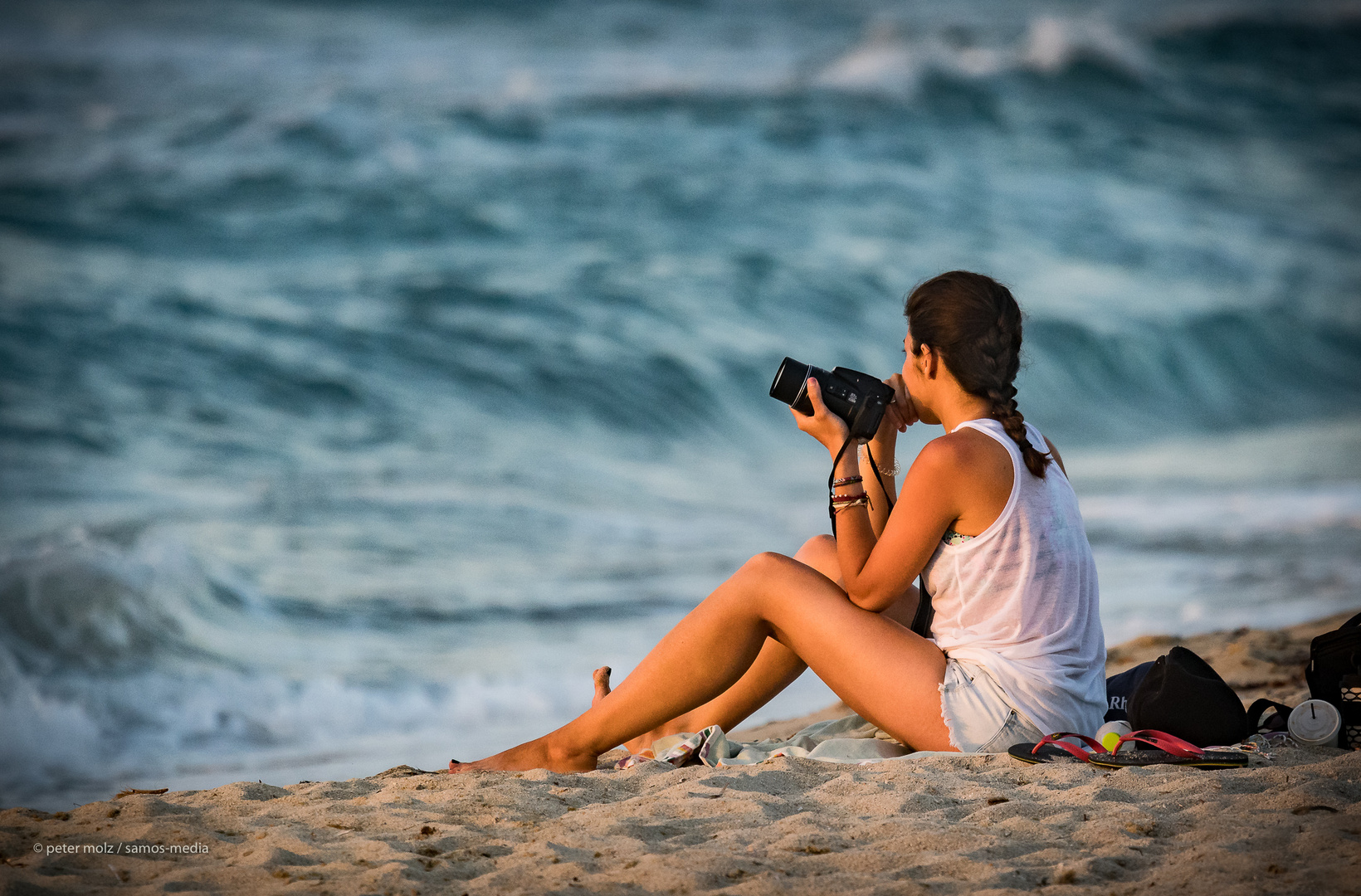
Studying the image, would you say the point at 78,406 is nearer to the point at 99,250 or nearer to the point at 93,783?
the point at 99,250

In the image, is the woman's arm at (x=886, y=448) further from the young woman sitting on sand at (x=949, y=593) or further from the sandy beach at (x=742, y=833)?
the sandy beach at (x=742, y=833)

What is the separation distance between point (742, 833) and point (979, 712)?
0.60 metres

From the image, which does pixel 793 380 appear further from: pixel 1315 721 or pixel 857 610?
pixel 1315 721

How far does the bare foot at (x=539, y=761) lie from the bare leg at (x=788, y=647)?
3 centimetres

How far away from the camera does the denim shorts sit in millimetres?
2217

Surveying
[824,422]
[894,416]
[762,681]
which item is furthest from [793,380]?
[762,681]

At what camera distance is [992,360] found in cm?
223

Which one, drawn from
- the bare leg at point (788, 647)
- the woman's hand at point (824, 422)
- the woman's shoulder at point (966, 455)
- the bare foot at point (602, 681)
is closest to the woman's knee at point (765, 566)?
the bare leg at point (788, 647)

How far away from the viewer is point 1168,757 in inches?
87.4

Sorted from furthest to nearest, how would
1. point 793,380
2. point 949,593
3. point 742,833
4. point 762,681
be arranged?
point 762,681 < point 793,380 < point 949,593 < point 742,833

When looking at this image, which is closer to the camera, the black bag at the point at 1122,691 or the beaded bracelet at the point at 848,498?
the beaded bracelet at the point at 848,498

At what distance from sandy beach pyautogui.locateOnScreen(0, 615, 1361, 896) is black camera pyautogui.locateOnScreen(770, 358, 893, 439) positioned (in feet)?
2.30

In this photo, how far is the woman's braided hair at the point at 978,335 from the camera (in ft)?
7.25

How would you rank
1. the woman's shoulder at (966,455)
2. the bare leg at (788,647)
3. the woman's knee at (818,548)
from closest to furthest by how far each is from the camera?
the woman's shoulder at (966,455) < the bare leg at (788,647) < the woman's knee at (818,548)
